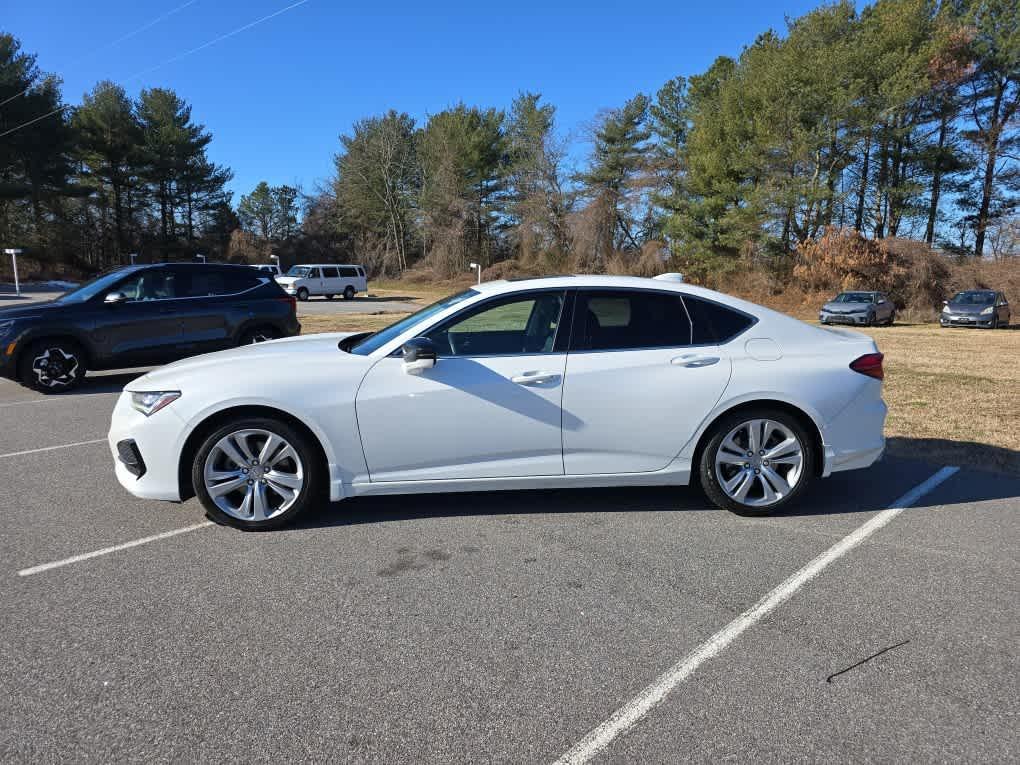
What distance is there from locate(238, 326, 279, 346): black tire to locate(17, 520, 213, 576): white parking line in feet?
20.2

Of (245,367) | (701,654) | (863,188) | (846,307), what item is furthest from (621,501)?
(863,188)

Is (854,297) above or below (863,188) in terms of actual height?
below

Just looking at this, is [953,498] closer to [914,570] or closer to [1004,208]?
[914,570]

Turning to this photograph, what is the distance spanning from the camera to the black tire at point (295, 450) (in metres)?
4.03

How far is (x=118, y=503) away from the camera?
459 cm

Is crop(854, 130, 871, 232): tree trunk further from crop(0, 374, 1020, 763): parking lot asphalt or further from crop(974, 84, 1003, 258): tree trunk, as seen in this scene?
crop(0, 374, 1020, 763): parking lot asphalt

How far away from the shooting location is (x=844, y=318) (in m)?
26.8

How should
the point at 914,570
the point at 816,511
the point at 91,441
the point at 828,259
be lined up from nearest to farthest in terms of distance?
1. the point at 914,570
2. the point at 816,511
3. the point at 91,441
4. the point at 828,259

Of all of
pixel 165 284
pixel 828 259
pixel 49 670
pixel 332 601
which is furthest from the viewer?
pixel 828 259

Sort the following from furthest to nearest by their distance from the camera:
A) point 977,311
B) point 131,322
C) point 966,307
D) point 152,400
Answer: point 966,307 < point 977,311 < point 131,322 < point 152,400

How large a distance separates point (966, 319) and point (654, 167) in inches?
1008

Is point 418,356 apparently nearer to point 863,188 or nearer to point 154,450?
point 154,450

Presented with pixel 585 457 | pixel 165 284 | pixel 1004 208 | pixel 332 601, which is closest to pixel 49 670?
pixel 332 601

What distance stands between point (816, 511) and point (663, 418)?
1309 millimetres
